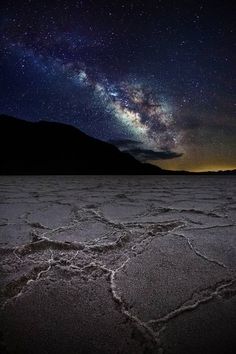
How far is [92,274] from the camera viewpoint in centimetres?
97

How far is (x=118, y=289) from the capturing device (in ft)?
2.86

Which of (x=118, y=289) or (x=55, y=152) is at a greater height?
(x=55, y=152)

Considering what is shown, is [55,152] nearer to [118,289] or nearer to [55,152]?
[55,152]

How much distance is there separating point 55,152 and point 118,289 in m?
39.9

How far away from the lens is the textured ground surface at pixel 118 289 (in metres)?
0.66

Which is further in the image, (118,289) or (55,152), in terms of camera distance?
(55,152)

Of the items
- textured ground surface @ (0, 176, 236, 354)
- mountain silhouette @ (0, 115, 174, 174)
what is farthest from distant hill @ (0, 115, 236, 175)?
textured ground surface @ (0, 176, 236, 354)

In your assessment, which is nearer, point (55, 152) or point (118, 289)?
point (118, 289)

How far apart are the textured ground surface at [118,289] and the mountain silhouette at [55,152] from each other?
93.5 ft

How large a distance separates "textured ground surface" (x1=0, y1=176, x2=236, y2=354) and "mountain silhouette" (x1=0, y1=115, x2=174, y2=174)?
28.5 m

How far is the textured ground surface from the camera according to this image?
66 cm

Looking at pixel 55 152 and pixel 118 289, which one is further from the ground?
pixel 55 152

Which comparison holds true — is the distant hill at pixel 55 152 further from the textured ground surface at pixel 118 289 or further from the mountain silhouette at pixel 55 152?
the textured ground surface at pixel 118 289

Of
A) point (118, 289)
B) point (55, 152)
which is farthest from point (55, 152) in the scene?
point (118, 289)
